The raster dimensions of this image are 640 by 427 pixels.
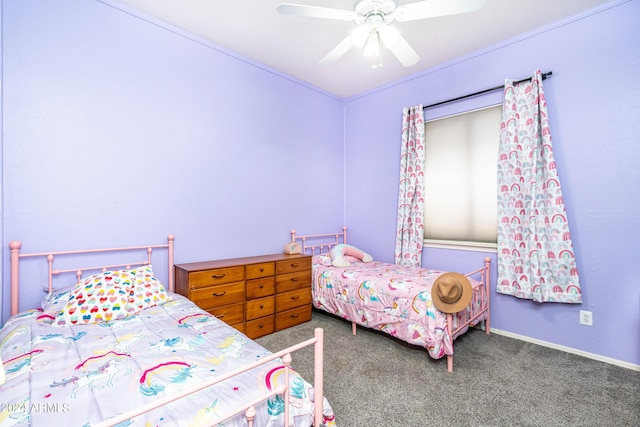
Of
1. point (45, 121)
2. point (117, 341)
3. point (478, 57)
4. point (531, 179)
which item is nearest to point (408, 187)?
point (531, 179)

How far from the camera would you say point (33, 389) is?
1.10 m

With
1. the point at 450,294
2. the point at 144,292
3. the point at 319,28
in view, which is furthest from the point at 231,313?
the point at 319,28

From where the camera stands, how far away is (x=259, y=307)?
287cm

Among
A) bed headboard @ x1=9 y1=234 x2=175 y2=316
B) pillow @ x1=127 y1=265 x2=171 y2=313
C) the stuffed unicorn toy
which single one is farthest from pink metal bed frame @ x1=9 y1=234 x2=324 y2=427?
the stuffed unicorn toy

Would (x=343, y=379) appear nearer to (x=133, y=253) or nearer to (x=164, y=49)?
(x=133, y=253)

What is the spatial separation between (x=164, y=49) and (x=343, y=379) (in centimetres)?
309

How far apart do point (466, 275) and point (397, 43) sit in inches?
77.3

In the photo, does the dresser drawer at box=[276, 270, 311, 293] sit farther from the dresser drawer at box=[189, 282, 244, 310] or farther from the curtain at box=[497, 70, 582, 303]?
the curtain at box=[497, 70, 582, 303]

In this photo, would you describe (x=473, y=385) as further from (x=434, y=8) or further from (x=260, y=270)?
(x=434, y=8)

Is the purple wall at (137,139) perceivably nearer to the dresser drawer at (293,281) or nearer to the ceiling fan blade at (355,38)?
the dresser drawer at (293,281)

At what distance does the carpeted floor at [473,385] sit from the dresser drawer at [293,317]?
0.27 m

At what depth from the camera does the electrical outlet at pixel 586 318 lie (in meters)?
2.47

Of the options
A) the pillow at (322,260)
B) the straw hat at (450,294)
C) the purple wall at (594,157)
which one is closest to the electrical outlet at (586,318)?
the purple wall at (594,157)

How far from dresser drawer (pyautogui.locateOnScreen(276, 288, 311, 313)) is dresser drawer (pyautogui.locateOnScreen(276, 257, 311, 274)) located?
0.76 feet
